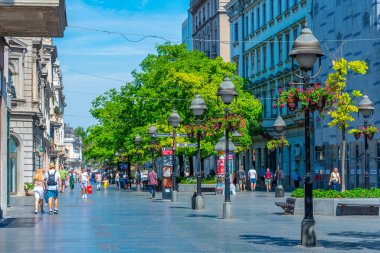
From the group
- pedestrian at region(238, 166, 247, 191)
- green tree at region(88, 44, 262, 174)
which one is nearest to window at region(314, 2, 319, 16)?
green tree at region(88, 44, 262, 174)

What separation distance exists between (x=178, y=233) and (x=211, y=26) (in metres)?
77.9

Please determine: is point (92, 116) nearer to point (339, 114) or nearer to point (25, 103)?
point (25, 103)

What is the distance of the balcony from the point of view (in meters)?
18.4

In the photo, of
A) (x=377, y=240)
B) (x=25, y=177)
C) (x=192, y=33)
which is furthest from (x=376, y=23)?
(x=192, y=33)

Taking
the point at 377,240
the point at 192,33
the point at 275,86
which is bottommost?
the point at 377,240

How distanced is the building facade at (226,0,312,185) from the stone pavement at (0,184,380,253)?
34259 millimetres

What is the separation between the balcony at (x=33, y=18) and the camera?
1836 centimetres

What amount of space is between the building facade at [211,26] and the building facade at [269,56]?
7.65m

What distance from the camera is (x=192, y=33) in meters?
108

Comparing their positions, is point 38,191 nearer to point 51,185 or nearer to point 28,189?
point 51,185

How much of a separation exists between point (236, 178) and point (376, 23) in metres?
18.4

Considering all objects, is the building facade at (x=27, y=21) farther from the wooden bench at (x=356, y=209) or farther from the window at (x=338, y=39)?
the window at (x=338, y=39)

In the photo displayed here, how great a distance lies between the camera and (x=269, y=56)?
6812cm

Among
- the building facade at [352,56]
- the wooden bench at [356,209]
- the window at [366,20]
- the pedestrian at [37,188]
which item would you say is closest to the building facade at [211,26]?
the building facade at [352,56]
